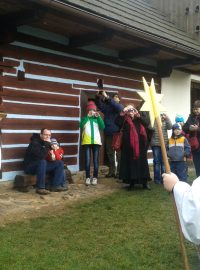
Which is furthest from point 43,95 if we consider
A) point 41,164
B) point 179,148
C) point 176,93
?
point 176,93

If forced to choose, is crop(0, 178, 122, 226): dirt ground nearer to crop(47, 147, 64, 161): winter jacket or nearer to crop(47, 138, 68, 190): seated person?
crop(47, 138, 68, 190): seated person

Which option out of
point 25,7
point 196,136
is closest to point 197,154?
point 196,136

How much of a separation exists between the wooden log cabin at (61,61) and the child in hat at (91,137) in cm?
54

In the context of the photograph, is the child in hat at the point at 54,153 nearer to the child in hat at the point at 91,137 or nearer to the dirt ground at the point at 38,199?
the dirt ground at the point at 38,199

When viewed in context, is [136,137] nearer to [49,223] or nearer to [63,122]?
[63,122]

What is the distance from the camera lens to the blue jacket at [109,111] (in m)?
8.56

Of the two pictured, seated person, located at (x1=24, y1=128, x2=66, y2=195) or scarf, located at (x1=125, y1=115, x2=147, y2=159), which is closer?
seated person, located at (x1=24, y1=128, x2=66, y2=195)

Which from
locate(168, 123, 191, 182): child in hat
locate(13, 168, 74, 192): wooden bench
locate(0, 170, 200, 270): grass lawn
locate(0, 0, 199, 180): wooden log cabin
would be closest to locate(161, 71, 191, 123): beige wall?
locate(0, 0, 199, 180): wooden log cabin

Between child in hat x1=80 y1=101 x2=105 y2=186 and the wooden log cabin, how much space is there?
54 centimetres

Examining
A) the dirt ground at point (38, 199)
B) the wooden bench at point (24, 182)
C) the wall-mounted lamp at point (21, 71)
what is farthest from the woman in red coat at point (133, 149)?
the wall-mounted lamp at point (21, 71)

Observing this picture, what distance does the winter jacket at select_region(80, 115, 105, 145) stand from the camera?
333 inches

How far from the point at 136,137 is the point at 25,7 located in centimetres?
282

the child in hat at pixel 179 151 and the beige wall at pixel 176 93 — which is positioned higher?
the beige wall at pixel 176 93

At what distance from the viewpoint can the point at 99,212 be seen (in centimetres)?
634
